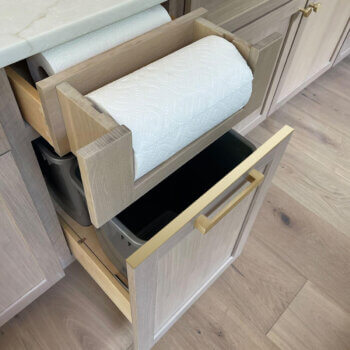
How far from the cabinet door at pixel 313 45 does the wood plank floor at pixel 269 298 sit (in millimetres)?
310

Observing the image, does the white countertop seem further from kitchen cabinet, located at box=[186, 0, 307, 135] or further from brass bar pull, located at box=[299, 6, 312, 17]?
brass bar pull, located at box=[299, 6, 312, 17]

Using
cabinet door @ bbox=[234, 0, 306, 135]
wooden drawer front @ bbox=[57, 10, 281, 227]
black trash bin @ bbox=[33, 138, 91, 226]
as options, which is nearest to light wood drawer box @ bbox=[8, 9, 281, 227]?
wooden drawer front @ bbox=[57, 10, 281, 227]

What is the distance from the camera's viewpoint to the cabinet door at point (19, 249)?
1.84 feet

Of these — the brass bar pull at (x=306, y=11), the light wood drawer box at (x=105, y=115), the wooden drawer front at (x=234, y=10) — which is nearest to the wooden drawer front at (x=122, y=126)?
the light wood drawer box at (x=105, y=115)

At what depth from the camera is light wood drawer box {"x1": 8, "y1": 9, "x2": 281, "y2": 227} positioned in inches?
14.9

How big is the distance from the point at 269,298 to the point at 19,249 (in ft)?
2.12

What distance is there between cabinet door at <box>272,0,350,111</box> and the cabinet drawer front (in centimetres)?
62

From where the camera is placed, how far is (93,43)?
18.7 inches

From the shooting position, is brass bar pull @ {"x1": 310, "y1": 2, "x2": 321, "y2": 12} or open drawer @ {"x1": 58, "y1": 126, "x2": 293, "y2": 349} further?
brass bar pull @ {"x1": 310, "y1": 2, "x2": 321, "y2": 12}

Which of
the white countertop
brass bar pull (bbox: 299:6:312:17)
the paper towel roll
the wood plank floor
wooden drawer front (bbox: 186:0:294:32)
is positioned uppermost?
the white countertop

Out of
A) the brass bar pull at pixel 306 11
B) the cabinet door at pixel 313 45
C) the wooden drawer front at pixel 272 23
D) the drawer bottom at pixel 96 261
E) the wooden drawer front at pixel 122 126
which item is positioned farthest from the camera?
the cabinet door at pixel 313 45

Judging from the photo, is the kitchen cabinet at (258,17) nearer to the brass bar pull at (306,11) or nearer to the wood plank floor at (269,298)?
the brass bar pull at (306,11)

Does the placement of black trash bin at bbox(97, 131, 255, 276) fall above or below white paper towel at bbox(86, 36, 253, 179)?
below

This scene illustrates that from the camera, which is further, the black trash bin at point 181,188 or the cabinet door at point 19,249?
the black trash bin at point 181,188
